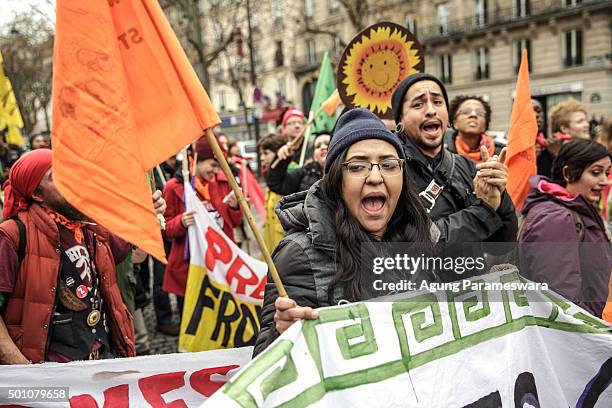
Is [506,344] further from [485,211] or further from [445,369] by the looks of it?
[485,211]

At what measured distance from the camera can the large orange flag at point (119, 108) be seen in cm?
164

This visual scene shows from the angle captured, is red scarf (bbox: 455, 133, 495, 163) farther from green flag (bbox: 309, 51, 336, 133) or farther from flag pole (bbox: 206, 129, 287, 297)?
flag pole (bbox: 206, 129, 287, 297)

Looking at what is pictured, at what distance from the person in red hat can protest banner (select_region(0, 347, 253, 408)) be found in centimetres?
246

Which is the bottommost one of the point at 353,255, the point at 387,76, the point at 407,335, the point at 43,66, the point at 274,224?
the point at 274,224

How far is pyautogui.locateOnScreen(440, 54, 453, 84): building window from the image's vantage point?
34688 millimetres

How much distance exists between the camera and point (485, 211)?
8.05 feet

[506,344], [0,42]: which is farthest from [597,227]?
[0,42]

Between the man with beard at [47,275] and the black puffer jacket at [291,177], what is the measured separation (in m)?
2.24

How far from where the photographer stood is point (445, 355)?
2.01m

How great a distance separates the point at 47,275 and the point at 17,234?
0.74 feet

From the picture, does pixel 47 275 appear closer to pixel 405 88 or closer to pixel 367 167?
pixel 367 167

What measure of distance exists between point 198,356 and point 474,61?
112 feet

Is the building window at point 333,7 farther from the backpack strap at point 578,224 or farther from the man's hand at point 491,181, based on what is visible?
the man's hand at point 491,181

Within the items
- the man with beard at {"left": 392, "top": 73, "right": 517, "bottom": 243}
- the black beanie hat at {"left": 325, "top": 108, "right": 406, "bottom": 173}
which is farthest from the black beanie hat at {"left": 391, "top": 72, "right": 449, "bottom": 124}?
the black beanie hat at {"left": 325, "top": 108, "right": 406, "bottom": 173}
